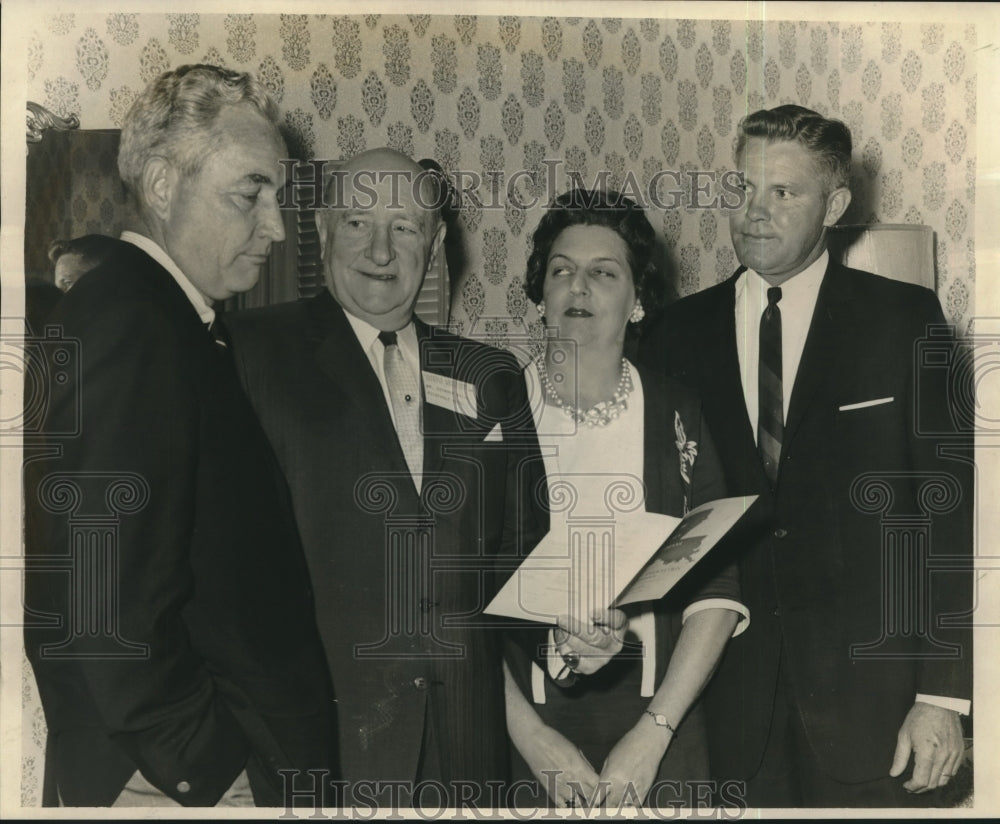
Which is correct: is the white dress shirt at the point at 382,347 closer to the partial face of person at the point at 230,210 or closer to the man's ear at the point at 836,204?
the partial face of person at the point at 230,210

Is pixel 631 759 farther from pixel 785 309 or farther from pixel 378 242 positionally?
pixel 378 242

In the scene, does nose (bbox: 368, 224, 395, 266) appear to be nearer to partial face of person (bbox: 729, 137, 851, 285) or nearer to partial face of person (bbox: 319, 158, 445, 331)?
partial face of person (bbox: 319, 158, 445, 331)

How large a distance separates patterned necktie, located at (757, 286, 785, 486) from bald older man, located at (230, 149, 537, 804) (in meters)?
0.58

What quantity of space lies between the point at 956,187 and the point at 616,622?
138cm

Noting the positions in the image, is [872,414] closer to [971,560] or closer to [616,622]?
[971,560]

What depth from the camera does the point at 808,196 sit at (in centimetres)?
305

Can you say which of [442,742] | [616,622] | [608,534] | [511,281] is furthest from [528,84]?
[442,742]

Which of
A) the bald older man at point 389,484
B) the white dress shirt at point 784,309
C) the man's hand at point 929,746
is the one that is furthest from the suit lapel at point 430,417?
the man's hand at point 929,746

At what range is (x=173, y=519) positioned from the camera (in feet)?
9.12

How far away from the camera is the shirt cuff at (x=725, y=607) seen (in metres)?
2.98

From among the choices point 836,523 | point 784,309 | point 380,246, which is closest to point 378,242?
point 380,246

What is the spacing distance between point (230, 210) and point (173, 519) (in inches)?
27.7

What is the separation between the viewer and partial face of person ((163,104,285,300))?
2.83 metres

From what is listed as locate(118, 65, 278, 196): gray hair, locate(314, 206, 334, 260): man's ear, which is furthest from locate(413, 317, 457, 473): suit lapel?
locate(118, 65, 278, 196): gray hair
